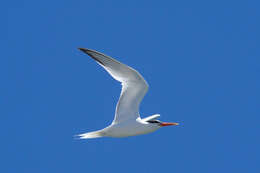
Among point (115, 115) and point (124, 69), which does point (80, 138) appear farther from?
point (124, 69)

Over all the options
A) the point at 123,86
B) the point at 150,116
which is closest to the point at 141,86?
the point at 123,86

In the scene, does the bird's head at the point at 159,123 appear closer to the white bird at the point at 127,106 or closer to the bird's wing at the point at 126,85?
the white bird at the point at 127,106

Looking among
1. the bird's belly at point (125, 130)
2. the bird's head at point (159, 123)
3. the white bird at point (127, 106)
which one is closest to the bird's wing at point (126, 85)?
the white bird at point (127, 106)

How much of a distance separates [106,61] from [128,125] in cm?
177

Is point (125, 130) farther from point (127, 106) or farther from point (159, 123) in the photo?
point (159, 123)

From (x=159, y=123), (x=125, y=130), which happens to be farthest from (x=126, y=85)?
(x=159, y=123)

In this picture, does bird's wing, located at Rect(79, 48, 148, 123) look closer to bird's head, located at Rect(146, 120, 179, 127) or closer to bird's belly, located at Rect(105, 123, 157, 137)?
bird's belly, located at Rect(105, 123, 157, 137)

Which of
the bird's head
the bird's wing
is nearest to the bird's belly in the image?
the bird's wing

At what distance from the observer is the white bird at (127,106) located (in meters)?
14.4

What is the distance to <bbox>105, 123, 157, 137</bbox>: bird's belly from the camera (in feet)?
48.5

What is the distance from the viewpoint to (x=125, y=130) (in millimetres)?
14844

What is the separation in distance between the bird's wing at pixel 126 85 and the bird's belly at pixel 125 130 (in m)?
0.17

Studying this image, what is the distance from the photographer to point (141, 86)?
577 inches

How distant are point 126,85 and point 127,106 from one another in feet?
1.84
